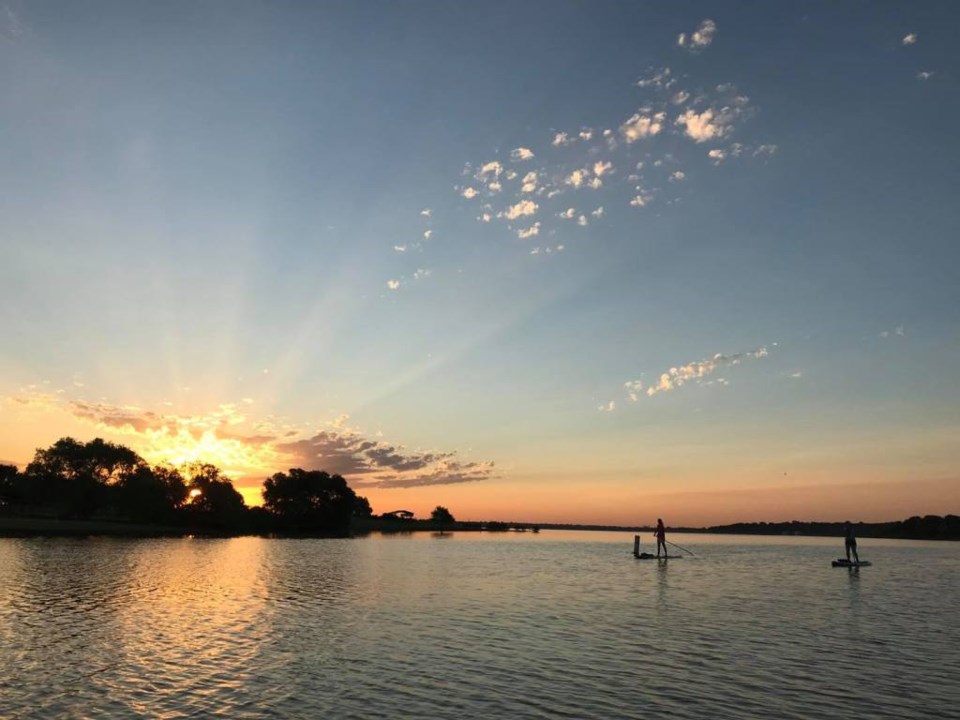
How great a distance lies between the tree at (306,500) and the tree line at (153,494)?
286mm

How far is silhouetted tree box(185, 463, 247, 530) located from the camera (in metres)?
163

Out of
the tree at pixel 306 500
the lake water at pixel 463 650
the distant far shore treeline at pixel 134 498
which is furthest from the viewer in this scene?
the tree at pixel 306 500

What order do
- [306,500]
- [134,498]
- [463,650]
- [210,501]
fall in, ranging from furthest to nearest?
[306,500]
[210,501]
[134,498]
[463,650]

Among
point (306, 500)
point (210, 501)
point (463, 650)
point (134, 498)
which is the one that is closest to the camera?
point (463, 650)

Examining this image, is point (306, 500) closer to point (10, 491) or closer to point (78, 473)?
point (78, 473)

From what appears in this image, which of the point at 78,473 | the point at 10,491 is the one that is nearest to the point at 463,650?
the point at 78,473

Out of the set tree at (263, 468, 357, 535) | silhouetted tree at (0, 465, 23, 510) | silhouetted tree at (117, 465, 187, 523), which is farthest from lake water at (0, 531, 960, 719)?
silhouetted tree at (0, 465, 23, 510)

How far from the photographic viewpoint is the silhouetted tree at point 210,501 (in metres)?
163

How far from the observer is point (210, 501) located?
540 feet

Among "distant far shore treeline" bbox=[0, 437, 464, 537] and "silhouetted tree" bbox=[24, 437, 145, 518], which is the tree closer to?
"distant far shore treeline" bbox=[0, 437, 464, 537]

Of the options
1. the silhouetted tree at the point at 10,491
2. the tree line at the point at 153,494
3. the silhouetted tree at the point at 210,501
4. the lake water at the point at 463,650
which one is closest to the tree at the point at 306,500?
the tree line at the point at 153,494

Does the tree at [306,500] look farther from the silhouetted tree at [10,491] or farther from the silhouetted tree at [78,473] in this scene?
the silhouetted tree at [10,491]

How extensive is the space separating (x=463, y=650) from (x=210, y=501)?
15860cm

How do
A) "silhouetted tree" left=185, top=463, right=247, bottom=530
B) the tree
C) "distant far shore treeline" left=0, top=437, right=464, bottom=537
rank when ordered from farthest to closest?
1. the tree
2. "silhouetted tree" left=185, top=463, right=247, bottom=530
3. "distant far shore treeline" left=0, top=437, right=464, bottom=537
